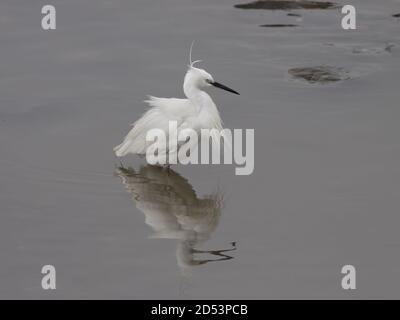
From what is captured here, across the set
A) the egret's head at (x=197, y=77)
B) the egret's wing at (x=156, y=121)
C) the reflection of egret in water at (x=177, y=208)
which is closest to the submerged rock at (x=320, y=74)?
the egret's head at (x=197, y=77)

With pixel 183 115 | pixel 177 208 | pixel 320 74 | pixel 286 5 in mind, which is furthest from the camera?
pixel 286 5

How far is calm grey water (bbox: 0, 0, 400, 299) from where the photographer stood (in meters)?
6.62

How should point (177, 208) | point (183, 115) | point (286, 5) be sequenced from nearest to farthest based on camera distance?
point (177, 208), point (183, 115), point (286, 5)

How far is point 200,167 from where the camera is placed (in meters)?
8.56

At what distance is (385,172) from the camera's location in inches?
321


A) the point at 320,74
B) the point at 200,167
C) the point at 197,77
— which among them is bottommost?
the point at 200,167

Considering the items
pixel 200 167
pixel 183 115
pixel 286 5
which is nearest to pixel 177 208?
pixel 200 167

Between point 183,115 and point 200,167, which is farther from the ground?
point 183,115

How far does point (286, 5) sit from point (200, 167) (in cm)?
526

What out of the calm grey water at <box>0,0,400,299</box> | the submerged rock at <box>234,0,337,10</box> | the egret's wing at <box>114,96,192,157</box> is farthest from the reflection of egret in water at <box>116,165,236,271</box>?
the submerged rock at <box>234,0,337,10</box>

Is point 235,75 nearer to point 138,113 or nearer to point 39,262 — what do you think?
point 138,113

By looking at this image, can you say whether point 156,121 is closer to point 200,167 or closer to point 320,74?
point 200,167

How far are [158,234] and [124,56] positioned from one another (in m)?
4.52

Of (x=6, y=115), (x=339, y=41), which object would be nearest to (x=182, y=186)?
(x=6, y=115)
